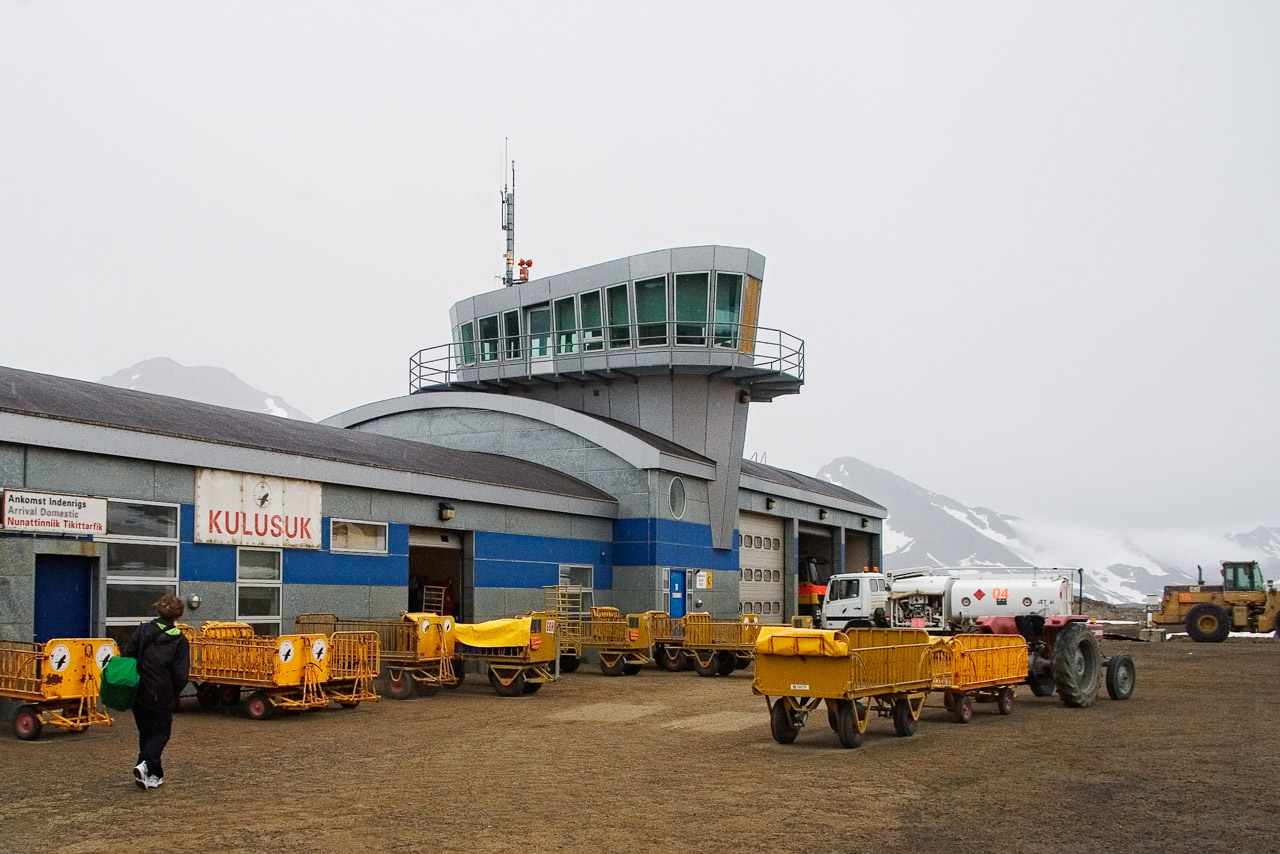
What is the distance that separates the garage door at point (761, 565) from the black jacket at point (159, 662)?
29.1 m

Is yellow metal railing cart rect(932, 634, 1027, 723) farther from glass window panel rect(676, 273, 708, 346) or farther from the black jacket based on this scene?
glass window panel rect(676, 273, 708, 346)

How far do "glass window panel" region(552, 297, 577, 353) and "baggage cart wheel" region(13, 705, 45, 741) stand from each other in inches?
1009

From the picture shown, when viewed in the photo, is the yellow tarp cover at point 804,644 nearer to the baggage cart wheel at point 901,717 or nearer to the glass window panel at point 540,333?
the baggage cart wheel at point 901,717

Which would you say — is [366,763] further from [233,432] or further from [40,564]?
[233,432]

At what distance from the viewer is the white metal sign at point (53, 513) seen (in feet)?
58.0

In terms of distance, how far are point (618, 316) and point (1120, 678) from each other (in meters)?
20.8

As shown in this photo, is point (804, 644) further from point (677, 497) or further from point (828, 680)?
point (677, 497)

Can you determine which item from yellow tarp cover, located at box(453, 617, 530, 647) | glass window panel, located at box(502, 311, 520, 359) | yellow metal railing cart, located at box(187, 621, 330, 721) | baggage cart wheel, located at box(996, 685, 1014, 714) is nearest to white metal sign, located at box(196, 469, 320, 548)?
yellow metal railing cart, located at box(187, 621, 330, 721)

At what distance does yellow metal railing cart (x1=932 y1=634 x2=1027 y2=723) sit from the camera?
17.4 m

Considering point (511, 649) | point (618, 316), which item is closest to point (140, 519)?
point (511, 649)

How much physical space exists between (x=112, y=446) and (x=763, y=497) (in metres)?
26.6

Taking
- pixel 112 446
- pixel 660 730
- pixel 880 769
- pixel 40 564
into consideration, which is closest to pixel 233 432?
pixel 112 446

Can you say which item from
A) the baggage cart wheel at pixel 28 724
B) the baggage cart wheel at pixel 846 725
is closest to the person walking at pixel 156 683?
the baggage cart wheel at pixel 28 724

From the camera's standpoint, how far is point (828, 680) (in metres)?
14.9
